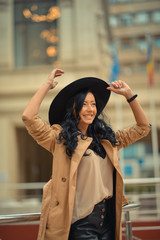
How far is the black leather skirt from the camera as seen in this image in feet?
6.68

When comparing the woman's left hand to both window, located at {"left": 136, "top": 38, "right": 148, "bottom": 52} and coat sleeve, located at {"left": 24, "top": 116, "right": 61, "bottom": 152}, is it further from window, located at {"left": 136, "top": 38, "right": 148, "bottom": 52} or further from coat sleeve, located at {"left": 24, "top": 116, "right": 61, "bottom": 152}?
window, located at {"left": 136, "top": 38, "right": 148, "bottom": 52}

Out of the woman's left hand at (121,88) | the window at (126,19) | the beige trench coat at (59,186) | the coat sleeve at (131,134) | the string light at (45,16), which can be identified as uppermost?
the window at (126,19)

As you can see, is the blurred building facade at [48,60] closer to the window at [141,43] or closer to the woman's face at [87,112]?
the window at [141,43]

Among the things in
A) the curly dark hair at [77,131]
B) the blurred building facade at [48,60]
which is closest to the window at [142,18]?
the blurred building facade at [48,60]

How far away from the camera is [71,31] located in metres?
17.9

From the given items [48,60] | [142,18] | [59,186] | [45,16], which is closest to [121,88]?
[59,186]

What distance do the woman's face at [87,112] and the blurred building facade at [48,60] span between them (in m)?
13.5

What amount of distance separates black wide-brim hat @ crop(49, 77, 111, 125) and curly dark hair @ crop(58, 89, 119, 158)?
4 cm

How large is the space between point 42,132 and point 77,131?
242mm

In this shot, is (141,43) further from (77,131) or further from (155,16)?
(77,131)

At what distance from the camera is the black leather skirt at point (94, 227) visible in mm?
2037

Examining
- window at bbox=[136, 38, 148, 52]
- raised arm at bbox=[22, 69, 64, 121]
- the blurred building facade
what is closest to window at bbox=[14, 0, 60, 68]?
the blurred building facade

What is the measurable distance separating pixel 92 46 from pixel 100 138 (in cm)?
1552

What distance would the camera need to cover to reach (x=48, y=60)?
17984 mm
